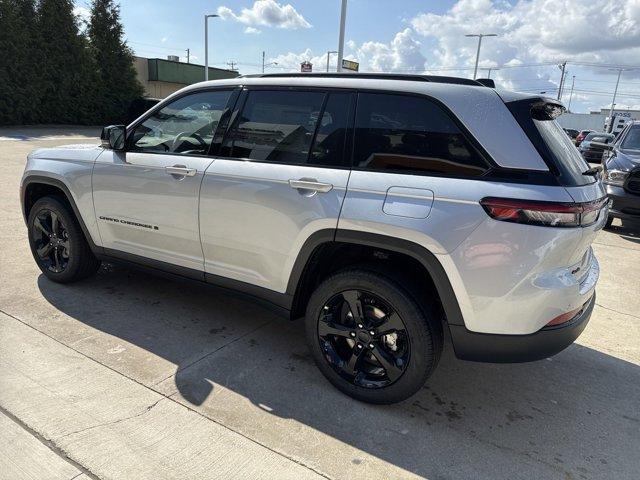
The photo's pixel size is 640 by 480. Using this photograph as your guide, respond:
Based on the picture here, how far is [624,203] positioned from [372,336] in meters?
6.27

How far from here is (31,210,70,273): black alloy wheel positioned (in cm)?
427

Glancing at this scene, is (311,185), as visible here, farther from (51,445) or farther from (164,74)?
(164,74)

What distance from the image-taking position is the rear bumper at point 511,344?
8.07 feet

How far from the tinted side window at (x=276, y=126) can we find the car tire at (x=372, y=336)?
33.6 inches

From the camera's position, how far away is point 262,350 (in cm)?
344

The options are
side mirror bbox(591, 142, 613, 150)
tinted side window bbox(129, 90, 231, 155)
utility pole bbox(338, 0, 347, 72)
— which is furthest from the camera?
utility pole bbox(338, 0, 347, 72)

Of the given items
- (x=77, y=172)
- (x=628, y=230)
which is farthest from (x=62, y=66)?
(x=628, y=230)

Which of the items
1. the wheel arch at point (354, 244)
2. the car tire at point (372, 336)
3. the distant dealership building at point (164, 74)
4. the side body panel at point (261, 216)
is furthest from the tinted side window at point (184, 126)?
the distant dealership building at point (164, 74)

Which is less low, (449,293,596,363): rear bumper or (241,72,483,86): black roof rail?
(241,72,483,86): black roof rail

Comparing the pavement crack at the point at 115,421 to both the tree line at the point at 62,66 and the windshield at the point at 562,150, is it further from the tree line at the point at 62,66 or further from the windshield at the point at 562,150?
the tree line at the point at 62,66

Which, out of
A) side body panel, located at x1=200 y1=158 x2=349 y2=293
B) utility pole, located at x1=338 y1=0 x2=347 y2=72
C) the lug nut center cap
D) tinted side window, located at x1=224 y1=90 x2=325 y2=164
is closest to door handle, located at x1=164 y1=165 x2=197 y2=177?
side body panel, located at x1=200 y1=158 x2=349 y2=293

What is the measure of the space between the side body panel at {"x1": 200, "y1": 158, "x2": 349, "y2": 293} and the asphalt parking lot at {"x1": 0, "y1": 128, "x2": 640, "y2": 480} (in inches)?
25.6

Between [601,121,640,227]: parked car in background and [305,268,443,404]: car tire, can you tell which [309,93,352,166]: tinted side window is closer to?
[305,268,443,404]: car tire

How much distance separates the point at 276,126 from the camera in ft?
10.3
